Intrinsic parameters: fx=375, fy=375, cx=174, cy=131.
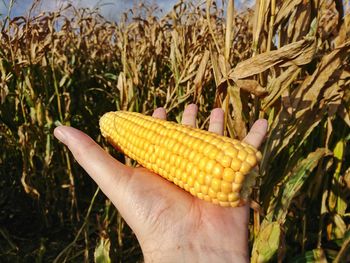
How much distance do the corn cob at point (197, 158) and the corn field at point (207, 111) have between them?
0.35m

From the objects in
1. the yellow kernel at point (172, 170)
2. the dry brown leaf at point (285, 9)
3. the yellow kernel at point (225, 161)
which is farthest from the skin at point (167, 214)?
the dry brown leaf at point (285, 9)

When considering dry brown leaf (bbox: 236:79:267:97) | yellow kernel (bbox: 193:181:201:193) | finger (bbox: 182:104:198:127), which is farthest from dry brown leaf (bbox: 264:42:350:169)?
yellow kernel (bbox: 193:181:201:193)

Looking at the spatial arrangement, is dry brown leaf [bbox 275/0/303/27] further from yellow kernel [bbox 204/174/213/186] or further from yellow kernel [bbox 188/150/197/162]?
yellow kernel [bbox 204/174/213/186]

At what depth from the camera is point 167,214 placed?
211 cm

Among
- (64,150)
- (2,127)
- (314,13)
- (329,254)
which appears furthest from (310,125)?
(2,127)

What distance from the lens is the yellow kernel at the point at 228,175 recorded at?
1.67 metres

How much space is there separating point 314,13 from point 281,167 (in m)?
1.18

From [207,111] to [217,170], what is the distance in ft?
9.77

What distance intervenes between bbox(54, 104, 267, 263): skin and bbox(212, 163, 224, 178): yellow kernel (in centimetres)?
51

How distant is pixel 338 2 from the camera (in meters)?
Answer: 2.63

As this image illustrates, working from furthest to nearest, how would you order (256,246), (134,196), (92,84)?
(92,84), (256,246), (134,196)

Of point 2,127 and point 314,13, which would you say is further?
point 2,127

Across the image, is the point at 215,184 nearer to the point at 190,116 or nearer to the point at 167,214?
the point at 167,214

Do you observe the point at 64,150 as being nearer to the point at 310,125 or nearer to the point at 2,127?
the point at 2,127
